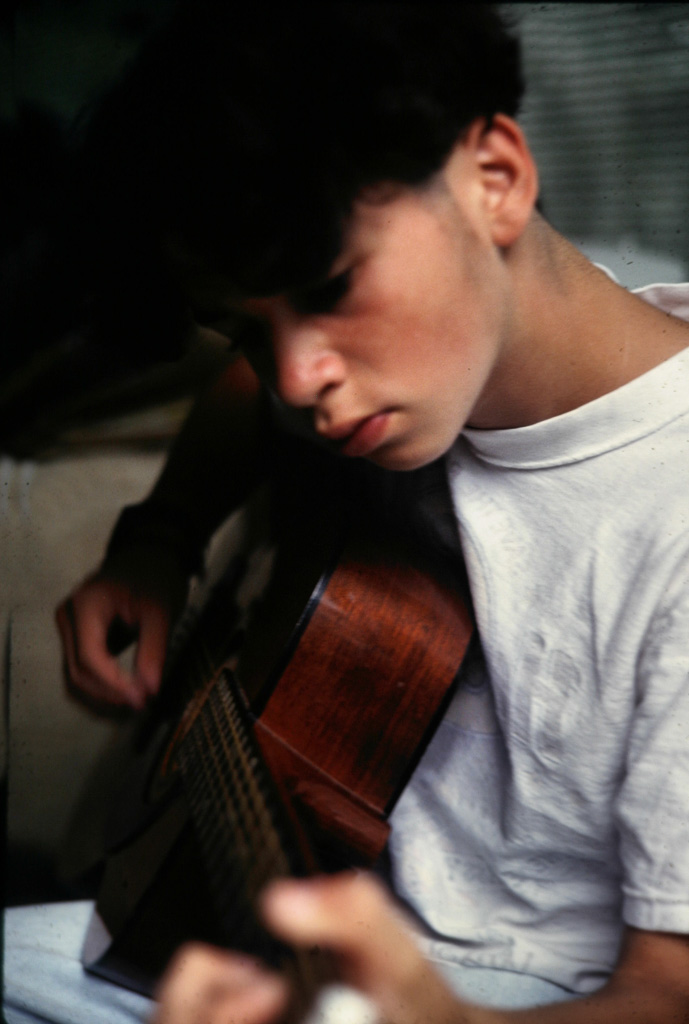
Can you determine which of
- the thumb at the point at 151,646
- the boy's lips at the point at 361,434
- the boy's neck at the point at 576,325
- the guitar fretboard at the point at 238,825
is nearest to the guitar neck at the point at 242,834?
the guitar fretboard at the point at 238,825

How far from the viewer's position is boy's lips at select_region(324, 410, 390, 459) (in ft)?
1.56

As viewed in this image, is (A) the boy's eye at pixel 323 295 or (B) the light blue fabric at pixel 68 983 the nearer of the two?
(A) the boy's eye at pixel 323 295

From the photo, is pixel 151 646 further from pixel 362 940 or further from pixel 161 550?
pixel 362 940

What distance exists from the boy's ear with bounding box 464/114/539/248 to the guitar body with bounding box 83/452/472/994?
263 millimetres

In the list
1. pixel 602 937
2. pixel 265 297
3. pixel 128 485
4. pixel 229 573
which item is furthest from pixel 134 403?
pixel 602 937

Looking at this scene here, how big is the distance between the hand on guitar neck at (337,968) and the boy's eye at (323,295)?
1.17ft

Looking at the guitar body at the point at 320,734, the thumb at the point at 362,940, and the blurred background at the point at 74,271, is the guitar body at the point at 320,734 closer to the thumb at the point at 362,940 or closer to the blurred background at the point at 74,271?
the thumb at the point at 362,940

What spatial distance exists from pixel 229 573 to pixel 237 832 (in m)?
0.29

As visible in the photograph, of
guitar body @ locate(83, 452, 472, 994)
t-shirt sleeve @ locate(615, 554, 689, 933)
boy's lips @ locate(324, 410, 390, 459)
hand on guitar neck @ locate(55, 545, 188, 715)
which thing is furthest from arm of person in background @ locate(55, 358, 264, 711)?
t-shirt sleeve @ locate(615, 554, 689, 933)

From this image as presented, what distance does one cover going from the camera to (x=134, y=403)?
0.70 meters

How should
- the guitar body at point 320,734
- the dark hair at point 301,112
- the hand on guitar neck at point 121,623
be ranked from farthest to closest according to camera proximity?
the hand on guitar neck at point 121,623 → the guitar body at point 320,734 → the dark hair at point 301,112

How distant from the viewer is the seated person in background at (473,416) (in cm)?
40

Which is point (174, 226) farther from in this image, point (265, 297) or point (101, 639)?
point (101, 639)

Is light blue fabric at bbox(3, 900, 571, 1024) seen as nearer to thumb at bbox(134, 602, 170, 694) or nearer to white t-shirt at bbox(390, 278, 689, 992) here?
white t-shirt at bbox(390, 278, 689, 992)
